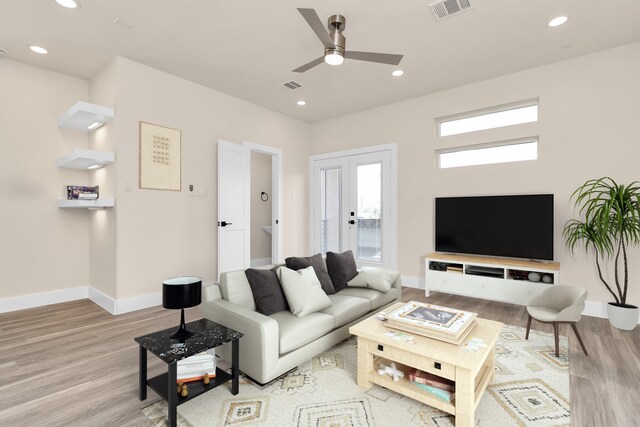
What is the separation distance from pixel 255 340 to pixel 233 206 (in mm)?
3002

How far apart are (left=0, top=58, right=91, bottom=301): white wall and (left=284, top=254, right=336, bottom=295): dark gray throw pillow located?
10.8 ft

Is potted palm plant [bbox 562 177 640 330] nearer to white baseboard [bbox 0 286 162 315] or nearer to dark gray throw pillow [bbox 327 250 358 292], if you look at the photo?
dark gray throw pillow [bbox 327 250 358 292]

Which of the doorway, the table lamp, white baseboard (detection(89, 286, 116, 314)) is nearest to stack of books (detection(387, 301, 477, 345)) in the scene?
the table lamp

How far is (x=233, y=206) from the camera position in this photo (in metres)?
4.75

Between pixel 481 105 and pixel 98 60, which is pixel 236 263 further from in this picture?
pixel 481 105

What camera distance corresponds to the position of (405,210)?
5086 millimetres

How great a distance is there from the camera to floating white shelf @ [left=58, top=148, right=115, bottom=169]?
139 inches

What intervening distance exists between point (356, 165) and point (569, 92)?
3086 mm

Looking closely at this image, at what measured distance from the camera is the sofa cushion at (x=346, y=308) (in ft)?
8.63

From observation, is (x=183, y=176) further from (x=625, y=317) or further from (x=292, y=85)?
(x=625, y=317)

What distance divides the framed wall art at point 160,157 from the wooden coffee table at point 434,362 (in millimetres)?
3195

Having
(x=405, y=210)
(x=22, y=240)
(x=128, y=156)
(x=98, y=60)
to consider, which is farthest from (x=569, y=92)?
(x=22, y=240)

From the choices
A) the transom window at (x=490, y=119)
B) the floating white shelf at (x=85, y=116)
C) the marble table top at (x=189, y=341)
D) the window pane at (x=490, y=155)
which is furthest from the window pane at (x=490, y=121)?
the floating white shelf at (x=85, y=116)

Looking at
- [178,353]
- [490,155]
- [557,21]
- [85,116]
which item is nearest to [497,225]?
[490,155]
